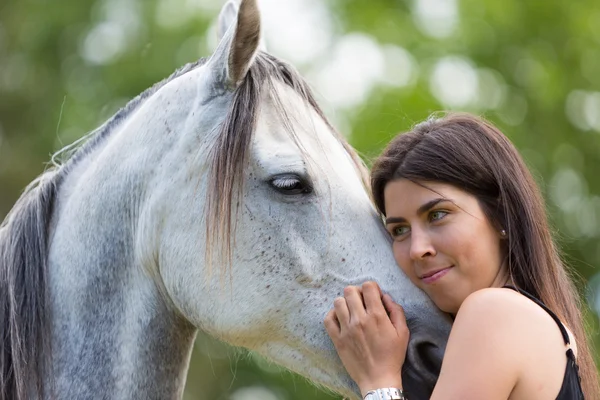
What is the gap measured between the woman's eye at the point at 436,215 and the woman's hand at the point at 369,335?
0.91ft

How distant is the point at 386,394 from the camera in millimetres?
2359

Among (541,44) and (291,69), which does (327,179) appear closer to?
(291,69)

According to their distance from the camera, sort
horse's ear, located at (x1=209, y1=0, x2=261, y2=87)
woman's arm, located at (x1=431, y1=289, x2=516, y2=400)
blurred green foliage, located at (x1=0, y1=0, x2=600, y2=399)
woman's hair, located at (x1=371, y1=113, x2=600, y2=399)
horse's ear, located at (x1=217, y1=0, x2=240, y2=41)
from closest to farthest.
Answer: woman's arm, located at (x1=431, y1=289, x2=516, y2=400) → woman's hair, located at (x1=371, y1=113, x2=600, y2=399) → horse's ear, located at (x1=209, y1=0, x2=261, y2=87) → horse's ear, located at (x1=217, y1=0, x2=240, y2=41) → blurred green foliage, located at (x1=0, y1=0, x2=600, y2=399)

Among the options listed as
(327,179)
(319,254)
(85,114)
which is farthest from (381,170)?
(85,114)

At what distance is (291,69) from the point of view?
9.55ft

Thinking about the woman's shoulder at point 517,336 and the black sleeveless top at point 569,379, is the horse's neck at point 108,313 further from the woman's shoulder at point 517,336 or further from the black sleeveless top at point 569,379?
the black sleeveless top at point 569,379

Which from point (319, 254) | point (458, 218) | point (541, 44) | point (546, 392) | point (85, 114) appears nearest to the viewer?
point (546, 392)

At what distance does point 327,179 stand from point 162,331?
76 centimetres

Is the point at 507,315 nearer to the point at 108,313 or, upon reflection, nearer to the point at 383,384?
the point at 383,384

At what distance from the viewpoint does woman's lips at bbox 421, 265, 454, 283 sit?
2443 mm

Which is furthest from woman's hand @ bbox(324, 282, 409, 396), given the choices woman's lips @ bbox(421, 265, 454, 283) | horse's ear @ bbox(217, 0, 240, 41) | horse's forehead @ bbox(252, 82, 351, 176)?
horse's ear @ bbox(217, 0, 240, 41)

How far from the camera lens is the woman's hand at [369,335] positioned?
2420 mm

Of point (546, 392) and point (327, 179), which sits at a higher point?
point (327, 179)

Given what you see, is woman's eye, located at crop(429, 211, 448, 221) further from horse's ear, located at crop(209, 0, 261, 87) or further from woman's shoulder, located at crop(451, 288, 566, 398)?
horse's ear, located at crop(209, 0, 261, 87)
